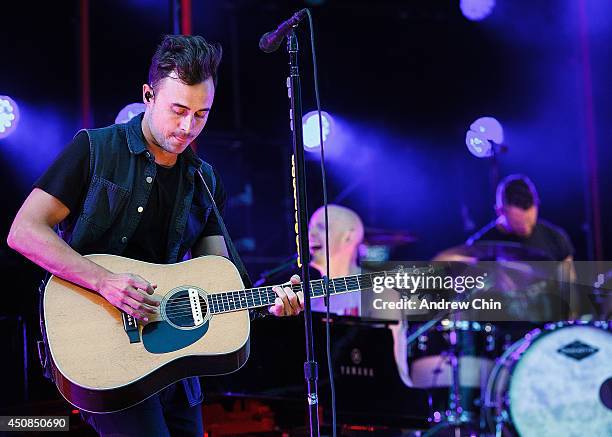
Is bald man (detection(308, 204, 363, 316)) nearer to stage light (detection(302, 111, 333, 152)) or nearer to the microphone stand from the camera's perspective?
stage light (detection(302, 111, 333, 152))

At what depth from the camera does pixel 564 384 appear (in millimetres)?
5770

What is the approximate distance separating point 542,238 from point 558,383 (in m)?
2.58

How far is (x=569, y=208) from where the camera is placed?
8.98 metres

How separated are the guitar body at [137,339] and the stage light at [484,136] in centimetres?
555

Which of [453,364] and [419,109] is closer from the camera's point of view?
[453,364]

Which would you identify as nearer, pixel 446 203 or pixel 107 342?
pixel 107 342

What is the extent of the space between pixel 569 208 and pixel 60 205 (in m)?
7.05

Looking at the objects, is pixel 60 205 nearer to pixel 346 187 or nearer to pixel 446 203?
pixel 346 187

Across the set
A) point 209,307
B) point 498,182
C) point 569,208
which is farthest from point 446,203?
point 209,307

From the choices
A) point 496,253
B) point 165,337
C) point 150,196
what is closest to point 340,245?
point 496,253

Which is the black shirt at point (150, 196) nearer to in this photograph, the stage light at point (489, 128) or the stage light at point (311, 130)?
the stage light at point (311, 130)

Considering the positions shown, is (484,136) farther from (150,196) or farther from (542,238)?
(150,196)

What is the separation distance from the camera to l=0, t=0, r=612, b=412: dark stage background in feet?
27.8

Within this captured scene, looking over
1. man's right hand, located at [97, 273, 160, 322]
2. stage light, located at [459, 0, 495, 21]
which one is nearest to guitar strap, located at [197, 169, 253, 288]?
man's right hand, located at [97, 273, 160, 322]
